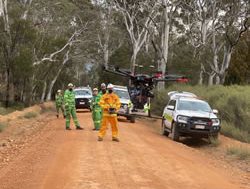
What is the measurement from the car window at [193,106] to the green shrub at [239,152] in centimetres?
366

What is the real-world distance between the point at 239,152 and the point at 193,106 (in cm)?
504

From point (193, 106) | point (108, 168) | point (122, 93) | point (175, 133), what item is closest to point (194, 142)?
point (175, 133)

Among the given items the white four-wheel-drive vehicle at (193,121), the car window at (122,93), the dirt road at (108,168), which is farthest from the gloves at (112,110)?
the car window at (122,93)

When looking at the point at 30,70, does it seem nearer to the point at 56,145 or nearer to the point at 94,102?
the point at 94,102

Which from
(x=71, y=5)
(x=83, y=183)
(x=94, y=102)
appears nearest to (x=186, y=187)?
(x=83, y=183)

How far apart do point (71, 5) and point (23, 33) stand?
41.2 feet

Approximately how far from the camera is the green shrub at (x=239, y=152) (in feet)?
58.6

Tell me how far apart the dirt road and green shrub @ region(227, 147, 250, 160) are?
1.09 m

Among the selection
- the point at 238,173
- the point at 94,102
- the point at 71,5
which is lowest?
the point at 238,173

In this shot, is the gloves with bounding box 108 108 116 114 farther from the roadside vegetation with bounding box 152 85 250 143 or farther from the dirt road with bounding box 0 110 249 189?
the roadside vegetation with bounding box 152 85 250 143

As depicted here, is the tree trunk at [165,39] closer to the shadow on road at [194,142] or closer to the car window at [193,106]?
the shadow on road at [194,142]

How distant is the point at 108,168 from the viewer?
12.4 m

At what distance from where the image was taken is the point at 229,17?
43.8 meters

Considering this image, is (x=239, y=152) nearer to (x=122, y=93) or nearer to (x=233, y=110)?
(x=233, y=110)
